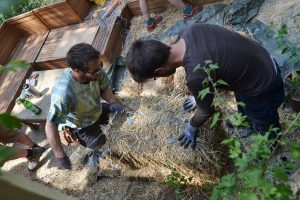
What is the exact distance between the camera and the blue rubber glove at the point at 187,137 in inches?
120

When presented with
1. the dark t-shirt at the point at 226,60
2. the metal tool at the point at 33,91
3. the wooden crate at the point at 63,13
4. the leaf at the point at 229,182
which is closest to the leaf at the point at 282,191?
the leaf at the point at 229,182

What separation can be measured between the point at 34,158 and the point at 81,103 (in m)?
2.03

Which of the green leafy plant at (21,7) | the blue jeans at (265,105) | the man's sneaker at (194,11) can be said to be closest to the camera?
the blue jeans at (265,105)

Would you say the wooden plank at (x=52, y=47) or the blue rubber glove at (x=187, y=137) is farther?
the wooden plank at (x=52, y=47)

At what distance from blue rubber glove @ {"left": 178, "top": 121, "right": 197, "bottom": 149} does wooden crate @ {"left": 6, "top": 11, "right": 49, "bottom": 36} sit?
181 inches

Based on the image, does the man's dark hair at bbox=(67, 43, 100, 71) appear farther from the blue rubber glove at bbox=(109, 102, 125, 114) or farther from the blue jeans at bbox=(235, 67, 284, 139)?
the blue jeans at bbox=(235, 67, 284, 139)

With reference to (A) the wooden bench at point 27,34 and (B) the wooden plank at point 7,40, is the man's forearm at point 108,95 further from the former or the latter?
(B) the wooden plank at point 7,40

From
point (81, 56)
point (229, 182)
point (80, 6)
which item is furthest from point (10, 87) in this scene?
point (229, 182)

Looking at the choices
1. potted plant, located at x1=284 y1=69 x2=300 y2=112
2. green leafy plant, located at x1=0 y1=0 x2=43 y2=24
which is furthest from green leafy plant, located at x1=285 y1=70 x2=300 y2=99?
green leafy plant, located at x1=0 y1=0 x2=43 y2=24

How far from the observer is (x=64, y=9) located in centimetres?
607

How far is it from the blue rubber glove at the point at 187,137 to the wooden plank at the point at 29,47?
13.2ft

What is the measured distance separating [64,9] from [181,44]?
4324 mm

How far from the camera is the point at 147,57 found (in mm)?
2365

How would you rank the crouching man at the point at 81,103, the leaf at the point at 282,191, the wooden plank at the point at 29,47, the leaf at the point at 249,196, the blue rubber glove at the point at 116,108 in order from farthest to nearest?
the wooden plank at the point at 29,47 → the blue rubber glove at the point at 116,108 → the crouching man at the point at 81,103 → the leaf at the point at 249,196 → the leaf at the point at 282,191
